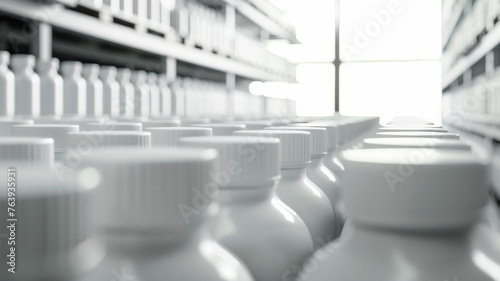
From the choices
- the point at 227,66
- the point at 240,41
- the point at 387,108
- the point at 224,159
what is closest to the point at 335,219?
the point at 224,159

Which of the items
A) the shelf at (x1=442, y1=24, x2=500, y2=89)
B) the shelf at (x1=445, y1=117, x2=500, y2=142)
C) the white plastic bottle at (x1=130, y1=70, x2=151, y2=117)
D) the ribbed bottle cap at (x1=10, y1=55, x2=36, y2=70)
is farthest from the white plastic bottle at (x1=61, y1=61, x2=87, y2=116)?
the shelf at (x1=445, y1=117, x2=500, y2=142)

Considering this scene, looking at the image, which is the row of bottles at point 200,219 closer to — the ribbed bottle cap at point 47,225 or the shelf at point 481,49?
the ribbed bottle cap at point 47,225

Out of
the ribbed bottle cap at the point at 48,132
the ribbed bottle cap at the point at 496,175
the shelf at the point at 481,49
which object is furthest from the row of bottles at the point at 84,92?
the ribbed bottle cap at the point at 496,175

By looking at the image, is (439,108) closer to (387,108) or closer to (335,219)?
(387,108)

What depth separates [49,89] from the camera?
168cm

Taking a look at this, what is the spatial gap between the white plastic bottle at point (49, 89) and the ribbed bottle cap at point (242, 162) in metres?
1.41

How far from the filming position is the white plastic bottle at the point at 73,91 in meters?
1.79

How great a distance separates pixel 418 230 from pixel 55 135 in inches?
16.7

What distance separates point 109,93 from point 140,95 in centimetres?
33

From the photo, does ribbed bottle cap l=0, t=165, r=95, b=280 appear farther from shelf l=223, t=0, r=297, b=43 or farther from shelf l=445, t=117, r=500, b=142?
shelf l=223, t=0, r=297, b=43

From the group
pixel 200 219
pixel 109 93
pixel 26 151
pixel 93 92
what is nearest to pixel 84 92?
pixel 93 92

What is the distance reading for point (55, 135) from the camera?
56 cm

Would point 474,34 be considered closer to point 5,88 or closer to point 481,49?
point 481,49

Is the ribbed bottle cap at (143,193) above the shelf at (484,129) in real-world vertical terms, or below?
below
